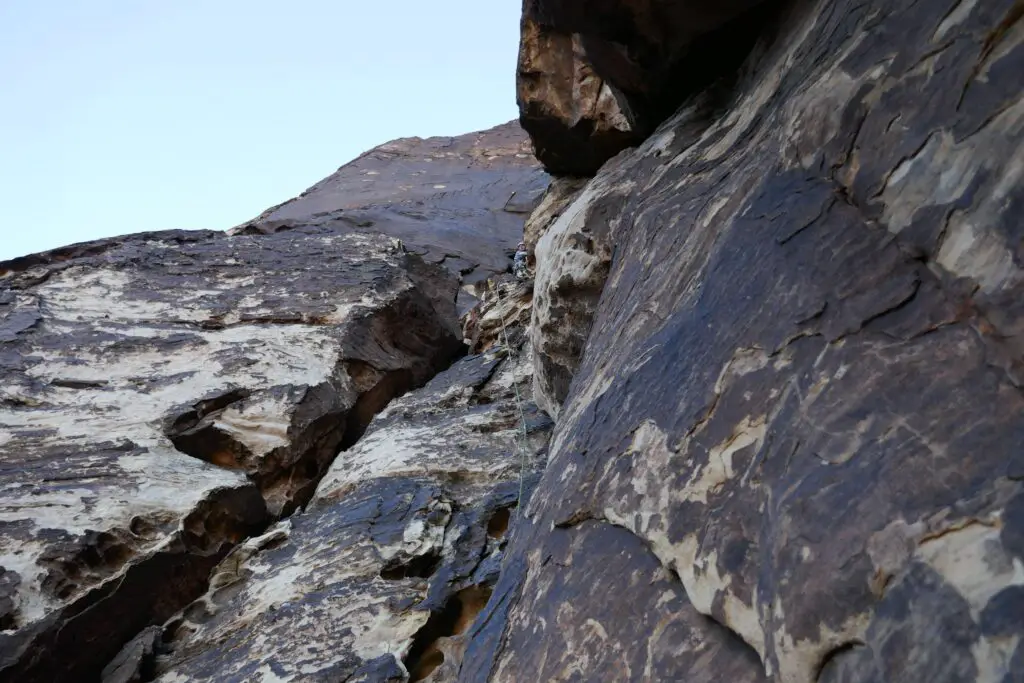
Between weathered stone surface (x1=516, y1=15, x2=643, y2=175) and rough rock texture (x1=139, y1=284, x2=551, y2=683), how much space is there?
2353 millimetres

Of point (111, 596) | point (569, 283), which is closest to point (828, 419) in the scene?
point (569, 283)

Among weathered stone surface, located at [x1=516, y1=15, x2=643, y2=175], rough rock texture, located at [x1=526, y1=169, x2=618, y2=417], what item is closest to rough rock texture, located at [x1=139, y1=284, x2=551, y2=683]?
rough rock texture, located at [x1=526, y1=169, x2=618, y2=417]

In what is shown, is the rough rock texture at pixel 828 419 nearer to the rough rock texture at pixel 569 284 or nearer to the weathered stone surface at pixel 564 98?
the rough rock texture at pixel 569 284

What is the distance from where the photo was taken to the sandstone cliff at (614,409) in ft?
4.72

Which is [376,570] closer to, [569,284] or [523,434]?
[523,434]

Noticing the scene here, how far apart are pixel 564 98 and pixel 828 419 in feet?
16.9

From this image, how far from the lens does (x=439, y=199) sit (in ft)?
50.1

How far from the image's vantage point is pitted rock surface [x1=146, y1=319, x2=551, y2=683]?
3.30m

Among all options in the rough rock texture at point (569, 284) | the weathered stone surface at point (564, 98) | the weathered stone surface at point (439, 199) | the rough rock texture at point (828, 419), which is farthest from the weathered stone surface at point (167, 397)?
the weathered stone surface at point (439, 199)

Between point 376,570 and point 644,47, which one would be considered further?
point 644,47

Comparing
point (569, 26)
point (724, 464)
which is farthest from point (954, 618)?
point (569, 26)

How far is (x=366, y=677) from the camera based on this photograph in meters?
3.10

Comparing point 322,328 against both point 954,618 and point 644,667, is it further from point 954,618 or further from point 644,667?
point 954,618

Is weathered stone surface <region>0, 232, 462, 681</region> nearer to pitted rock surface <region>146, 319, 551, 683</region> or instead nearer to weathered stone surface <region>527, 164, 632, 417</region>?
pitted rock surface <region>146, 319, 551, 683</region>
